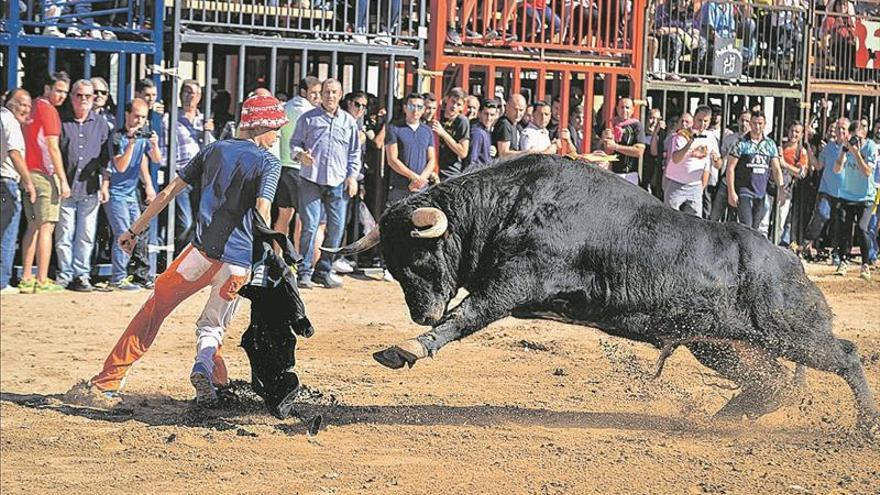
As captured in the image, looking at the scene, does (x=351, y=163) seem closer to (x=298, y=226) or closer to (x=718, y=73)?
(x=298, y=226)

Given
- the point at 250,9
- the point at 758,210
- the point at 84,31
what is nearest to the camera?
the point at 84,31

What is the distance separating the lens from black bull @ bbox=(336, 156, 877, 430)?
845cm

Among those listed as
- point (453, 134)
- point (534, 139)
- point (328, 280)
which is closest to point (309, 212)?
point (328, 280)

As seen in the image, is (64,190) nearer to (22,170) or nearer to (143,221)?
(22,170)

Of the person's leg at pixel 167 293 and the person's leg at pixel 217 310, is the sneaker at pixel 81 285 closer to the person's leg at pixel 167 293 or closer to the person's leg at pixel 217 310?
the person's leg at pixel 167 293

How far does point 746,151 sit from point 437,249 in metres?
9.41

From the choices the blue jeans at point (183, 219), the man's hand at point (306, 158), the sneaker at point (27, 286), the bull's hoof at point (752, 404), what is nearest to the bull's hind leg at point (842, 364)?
the bull's hoof at point (752, 404)

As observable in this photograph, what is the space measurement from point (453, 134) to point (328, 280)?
202 cm

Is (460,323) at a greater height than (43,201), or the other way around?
(43,201)

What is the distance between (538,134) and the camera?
15703mm

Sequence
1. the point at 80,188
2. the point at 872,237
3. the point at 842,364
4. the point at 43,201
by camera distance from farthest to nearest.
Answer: the point at 872,237
the point at 80,188
the point at 43,201
the point at 842,364

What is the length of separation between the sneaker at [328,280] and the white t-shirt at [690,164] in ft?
14.1

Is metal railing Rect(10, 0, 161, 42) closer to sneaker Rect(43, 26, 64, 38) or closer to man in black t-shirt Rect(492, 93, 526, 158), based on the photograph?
sneaker Rect(43, 26, 64, 38)

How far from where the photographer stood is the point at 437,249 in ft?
28.3
